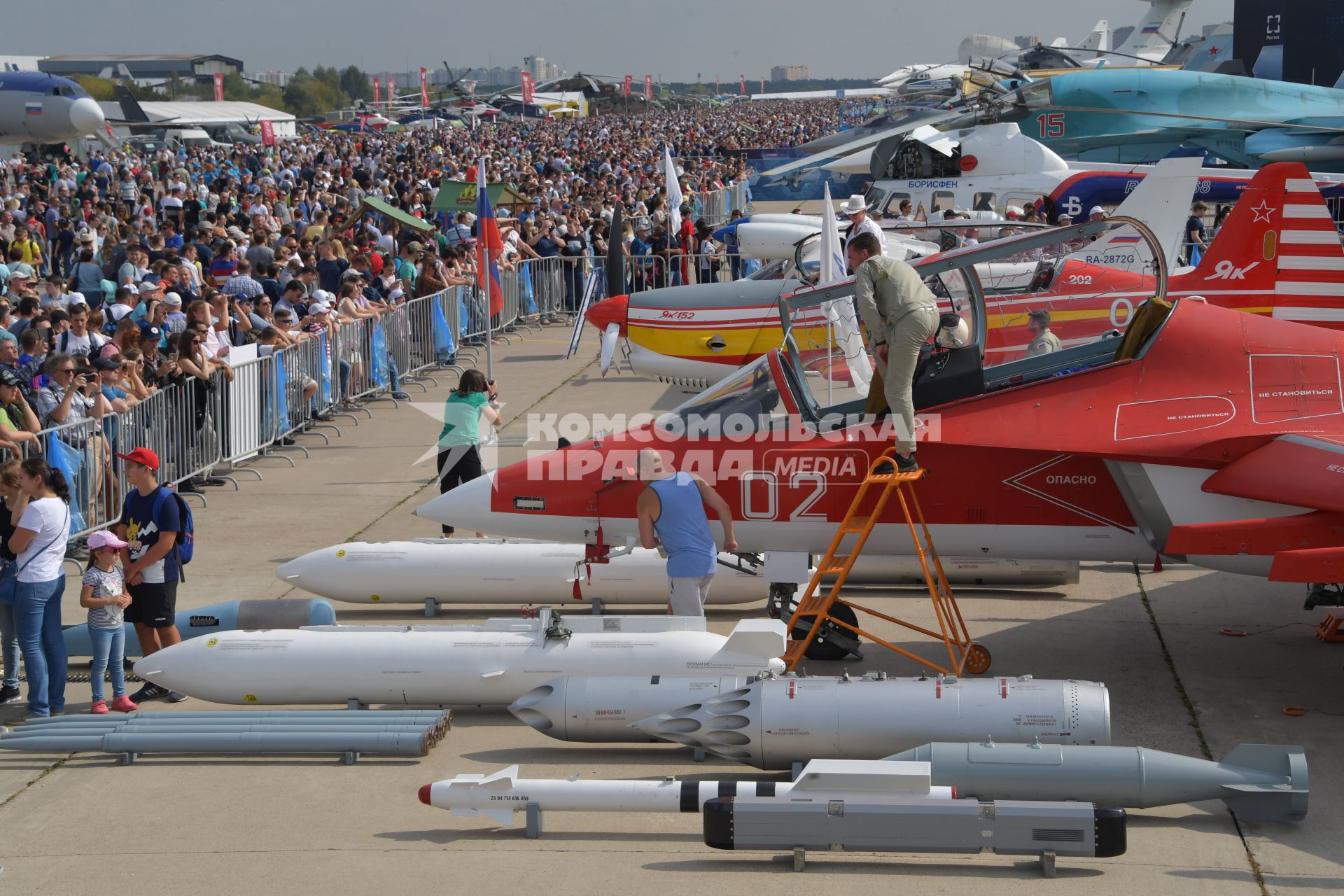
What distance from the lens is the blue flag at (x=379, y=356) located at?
1925 centimetres

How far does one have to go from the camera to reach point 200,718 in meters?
8.52

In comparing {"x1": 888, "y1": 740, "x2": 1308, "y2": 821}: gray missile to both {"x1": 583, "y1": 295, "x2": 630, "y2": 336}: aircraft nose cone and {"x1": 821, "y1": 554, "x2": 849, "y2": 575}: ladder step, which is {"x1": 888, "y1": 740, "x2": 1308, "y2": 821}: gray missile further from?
{"x1": 583, "y1": 295, "x2": 630, "y2": 336}: aircraft nose cone

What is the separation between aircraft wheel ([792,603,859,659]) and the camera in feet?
31.7

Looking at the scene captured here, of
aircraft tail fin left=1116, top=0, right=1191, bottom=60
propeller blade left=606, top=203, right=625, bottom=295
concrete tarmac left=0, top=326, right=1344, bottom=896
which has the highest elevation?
aircraft tail fin left=1116, top=0, right=1191, bottom=60

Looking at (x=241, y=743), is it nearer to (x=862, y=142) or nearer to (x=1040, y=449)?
(x=1040, y=449)

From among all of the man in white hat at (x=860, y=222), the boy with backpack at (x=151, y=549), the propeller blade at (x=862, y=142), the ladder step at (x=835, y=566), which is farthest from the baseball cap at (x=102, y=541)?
the propeller blade at (x=862, y=142)

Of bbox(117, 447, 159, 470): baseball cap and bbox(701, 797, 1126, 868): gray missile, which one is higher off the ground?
bbox(117, 447, 159, 470): baseball cap

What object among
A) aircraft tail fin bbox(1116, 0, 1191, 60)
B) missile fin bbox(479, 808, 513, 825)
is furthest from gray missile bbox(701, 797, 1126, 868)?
aircraft tail fin bbox(1116, 0, 1191, 60)

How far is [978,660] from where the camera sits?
910cm

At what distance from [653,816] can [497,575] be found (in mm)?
4026

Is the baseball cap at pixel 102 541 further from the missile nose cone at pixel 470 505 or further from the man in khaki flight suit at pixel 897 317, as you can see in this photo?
the man in khaki flight suit at pixel 897 317

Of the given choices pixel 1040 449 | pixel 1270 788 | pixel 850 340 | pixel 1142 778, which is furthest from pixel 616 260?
pixel 1270 788

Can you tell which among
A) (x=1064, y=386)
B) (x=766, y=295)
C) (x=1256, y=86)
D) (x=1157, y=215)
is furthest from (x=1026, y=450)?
(x=1256, y=86)

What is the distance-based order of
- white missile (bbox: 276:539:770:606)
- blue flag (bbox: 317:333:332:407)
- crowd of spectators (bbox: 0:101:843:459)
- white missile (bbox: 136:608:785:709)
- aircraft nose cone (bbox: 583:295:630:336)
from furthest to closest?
1. aircraft nose cone (bbox: 583:295:630:336)
2. blue flag (bbox: 317:333:332:407)
3. crowd of spectators (bbox: 0:101:843:459)
4. white missile (bbox: 276:539:770:606)
5. white missile (bbox: 136:608:785:709)
